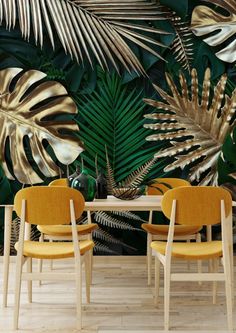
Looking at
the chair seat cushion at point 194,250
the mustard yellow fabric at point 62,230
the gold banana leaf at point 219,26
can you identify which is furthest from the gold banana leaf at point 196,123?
the chair seat cushion at point 194,250

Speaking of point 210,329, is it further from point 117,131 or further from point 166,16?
point 166,16

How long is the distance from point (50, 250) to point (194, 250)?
77 cm

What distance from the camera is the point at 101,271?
4.02 metres

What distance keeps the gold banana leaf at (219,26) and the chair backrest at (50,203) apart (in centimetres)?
247

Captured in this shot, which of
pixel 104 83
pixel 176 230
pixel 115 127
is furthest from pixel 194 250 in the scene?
pixel 104 83

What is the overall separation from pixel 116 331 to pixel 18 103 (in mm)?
2542

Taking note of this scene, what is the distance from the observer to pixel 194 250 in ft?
8.84

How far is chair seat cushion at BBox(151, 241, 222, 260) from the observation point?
2617 millimetres

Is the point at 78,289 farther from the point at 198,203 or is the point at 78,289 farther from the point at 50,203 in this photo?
the point at 198,203

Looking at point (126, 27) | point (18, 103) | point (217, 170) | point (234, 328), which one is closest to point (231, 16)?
point (126, 27)

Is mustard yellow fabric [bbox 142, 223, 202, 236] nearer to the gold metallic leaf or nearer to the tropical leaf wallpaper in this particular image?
the tropical leaf wallpaper

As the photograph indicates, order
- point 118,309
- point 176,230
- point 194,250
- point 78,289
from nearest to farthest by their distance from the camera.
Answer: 1. point 78,289
2. point 194,250
3. point 118,309
4. point 176,230

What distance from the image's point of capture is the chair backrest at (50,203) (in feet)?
8.47

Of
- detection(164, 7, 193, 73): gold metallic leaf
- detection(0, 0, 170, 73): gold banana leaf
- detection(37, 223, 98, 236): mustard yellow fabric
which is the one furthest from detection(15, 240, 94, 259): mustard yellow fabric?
detection(164, 7, 193, 73): gold metallic leaf
